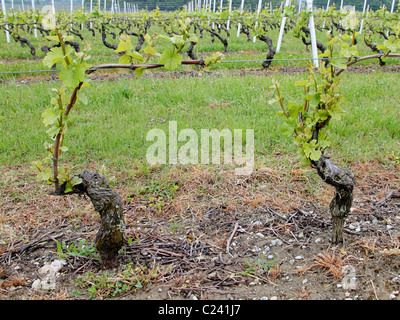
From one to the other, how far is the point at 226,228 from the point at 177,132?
1.99 meters

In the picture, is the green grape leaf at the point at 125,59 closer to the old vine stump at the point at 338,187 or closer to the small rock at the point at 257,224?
the old vine stump at the point at 338,187

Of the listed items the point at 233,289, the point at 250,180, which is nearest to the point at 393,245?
the point at 233,289

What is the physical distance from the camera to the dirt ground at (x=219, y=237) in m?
2.18

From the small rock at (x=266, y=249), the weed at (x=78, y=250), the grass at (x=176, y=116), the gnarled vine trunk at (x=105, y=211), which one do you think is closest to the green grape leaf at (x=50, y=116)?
the gnarled vine trunk at (x=105, y=211)

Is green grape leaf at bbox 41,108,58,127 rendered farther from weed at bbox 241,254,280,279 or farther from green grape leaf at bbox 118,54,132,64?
weed at bbox 241,254,280,279

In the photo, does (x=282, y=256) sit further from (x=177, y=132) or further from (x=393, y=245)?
(x=177, y=132)

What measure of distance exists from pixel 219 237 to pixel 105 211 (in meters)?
0.95

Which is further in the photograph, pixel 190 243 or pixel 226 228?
pixel 226 228

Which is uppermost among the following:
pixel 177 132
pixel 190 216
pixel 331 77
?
pixel 331 77

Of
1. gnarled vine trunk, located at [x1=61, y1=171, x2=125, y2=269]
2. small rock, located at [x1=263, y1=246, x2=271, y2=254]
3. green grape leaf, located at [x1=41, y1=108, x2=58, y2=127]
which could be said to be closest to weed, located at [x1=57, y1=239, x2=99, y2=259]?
gnarled vine trunk, located at [x1=61, y1=171, x2=125, y2=269]

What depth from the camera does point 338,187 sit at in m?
2.31

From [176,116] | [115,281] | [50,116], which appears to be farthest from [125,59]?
[176,116]

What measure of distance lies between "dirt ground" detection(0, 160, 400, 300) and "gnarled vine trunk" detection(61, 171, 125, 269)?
133 millimetres

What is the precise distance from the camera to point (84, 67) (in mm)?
1897
